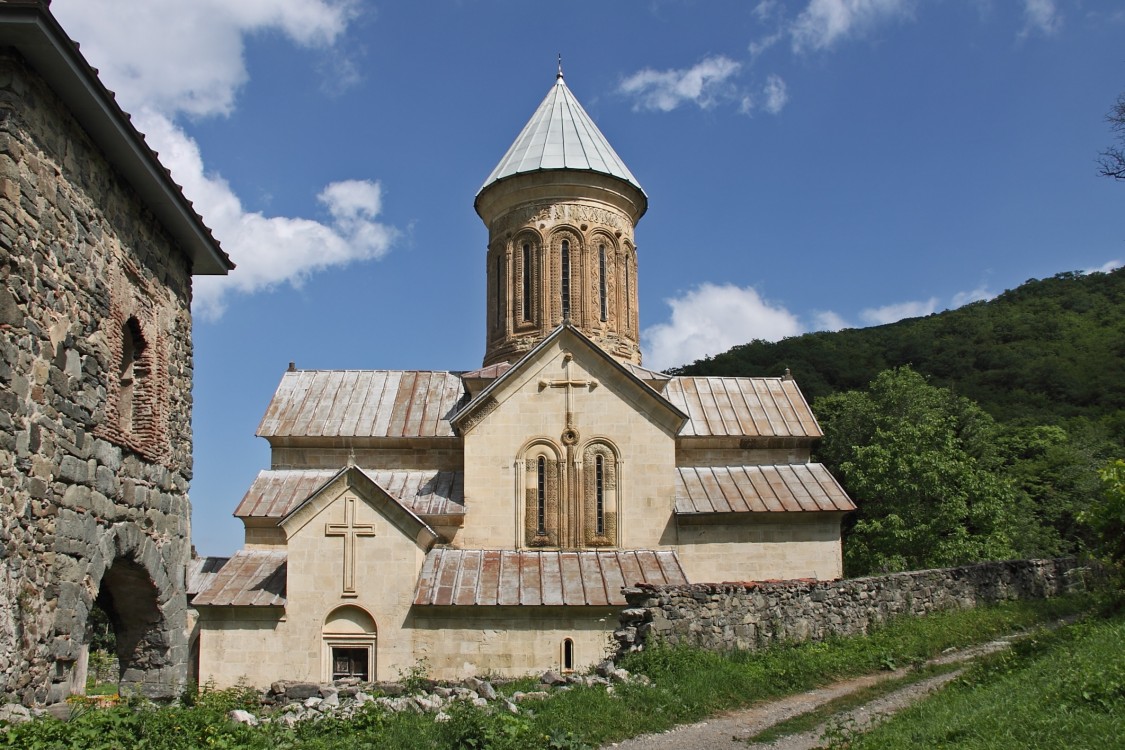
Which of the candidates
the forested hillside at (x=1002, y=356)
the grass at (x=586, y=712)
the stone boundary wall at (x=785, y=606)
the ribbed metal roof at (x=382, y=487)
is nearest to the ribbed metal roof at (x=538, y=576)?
the ribbed metal roof at (x=382, y=487)

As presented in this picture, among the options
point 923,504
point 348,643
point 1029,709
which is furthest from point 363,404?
point 923,504

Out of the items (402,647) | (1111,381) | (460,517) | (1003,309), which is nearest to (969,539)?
(460,517)

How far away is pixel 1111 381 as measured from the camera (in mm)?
36219

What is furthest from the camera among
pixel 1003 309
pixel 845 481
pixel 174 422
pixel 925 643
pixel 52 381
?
pixel 1003 309

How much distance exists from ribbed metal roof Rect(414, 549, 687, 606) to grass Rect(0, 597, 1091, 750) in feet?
8.48

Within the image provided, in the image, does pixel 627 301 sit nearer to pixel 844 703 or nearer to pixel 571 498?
pixel 571 498

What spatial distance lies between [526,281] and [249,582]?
6.71 meters

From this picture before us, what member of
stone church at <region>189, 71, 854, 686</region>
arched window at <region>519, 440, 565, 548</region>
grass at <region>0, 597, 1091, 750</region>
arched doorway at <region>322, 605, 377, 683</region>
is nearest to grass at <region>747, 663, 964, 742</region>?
grass at <region>0, 597, 1091, 750</region>

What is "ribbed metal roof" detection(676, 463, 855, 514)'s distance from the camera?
534 inches

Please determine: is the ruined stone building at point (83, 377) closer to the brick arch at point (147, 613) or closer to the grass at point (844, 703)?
the brick arch at point (147, 613)

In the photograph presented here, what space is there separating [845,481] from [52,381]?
63.6 ft

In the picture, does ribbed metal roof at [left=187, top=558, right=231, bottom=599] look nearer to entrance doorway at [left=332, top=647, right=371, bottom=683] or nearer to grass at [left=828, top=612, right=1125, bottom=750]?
entrance doorway at [left=332, top=647, right=371, bottom=683]

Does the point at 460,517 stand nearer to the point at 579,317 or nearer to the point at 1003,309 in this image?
the point at 579,317

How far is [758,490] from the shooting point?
14.1m
